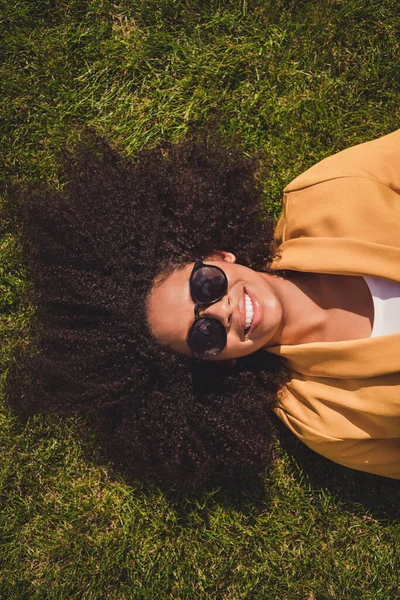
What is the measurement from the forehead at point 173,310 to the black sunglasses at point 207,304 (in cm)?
4

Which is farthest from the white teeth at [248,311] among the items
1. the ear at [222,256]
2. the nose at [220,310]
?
the ear at [222,256]

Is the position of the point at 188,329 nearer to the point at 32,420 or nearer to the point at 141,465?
the point at 141,465

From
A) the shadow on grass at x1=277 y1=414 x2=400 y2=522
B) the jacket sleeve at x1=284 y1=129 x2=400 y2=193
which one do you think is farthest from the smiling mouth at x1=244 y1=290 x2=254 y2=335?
the shadow on grass at x1=277 y1=414 x2=400 y2=522

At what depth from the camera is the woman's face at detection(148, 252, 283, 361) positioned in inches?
101

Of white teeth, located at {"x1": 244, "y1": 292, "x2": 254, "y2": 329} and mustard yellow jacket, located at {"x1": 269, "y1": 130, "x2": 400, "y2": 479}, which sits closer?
white teeth, located at {"x1": 244, "y1": 292, "x2": 254, "y2": 329}

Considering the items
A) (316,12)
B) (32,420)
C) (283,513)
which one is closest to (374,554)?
(283,513)

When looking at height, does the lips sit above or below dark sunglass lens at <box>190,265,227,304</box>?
below

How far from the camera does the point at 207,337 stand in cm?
257

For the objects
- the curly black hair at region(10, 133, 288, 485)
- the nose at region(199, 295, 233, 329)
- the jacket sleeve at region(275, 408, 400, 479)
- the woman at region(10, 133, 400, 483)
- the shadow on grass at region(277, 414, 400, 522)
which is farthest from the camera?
the shadow on grass at region(277, 414, 400, 522)

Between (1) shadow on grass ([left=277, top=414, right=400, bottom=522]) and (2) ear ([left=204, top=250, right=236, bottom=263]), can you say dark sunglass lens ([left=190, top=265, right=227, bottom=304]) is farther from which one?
(1) shadow on grass ([left=277, top=414, right=400, bottom=522])

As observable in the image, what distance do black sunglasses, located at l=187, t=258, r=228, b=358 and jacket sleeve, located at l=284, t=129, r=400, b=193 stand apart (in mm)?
919

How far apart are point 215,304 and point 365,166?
1.28 metres

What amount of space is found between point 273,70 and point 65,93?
1.55 m

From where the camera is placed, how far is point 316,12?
3666mm
